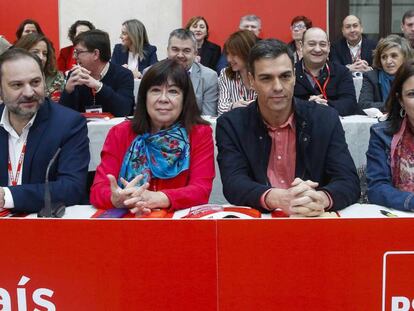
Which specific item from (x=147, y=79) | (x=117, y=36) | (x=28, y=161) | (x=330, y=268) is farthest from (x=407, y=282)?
(x=117, y=36)

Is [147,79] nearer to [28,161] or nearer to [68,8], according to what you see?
[28,161]

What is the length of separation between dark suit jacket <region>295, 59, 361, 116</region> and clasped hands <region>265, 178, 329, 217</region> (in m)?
2.86

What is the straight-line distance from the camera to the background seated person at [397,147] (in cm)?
270

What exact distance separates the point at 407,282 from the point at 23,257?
3.86 feet

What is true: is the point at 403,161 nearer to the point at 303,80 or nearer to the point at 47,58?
the point at 303,80

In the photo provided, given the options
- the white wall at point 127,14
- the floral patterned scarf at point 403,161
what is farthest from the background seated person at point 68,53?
the floral patterned scarf at point 403,161

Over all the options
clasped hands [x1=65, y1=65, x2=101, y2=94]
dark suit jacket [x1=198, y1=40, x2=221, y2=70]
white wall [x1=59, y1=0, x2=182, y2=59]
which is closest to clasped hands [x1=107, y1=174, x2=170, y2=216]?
clasped hands [x1=65, y1=65, x2=101, y2=94]

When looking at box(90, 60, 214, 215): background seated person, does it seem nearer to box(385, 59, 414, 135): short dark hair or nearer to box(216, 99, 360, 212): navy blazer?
box(216, 99, 360, 212): navy blazer

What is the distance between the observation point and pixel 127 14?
29.5 feet

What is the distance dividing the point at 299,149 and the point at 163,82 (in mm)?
698

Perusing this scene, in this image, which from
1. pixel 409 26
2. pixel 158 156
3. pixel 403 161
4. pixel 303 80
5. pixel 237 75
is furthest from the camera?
pixel 409 26

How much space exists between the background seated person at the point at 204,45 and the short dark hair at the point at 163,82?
5.16 m

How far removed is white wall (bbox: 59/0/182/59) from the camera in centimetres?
897

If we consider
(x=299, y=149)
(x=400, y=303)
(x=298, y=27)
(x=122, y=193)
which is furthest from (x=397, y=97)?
(x=298, y=27)
